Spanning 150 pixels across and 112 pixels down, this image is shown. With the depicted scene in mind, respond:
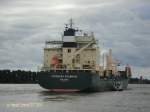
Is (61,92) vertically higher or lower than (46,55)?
lower

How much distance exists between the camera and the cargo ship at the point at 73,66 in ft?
309

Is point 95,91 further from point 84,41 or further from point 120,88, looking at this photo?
point 120,88

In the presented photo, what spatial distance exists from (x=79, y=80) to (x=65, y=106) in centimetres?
3212

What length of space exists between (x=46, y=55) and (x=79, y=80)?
44.6ft

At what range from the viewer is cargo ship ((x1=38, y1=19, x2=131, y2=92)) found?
309ft

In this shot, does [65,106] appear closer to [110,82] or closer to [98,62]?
[98,62]

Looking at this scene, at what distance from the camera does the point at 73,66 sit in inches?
3932

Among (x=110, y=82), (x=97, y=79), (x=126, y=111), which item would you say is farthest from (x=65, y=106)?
(x=110, y=82)

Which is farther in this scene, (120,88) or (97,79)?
(120,88)

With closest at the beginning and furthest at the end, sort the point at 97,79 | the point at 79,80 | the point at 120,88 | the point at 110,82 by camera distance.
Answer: the point at 79,80 < the point at 97,79 < the point at 110,82 < the point at 120,88

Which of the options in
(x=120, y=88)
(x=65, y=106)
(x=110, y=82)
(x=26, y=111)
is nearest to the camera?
(x=26, y=111)

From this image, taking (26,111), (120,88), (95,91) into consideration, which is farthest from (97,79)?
(26,111)

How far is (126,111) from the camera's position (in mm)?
56781

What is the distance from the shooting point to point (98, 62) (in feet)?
348
